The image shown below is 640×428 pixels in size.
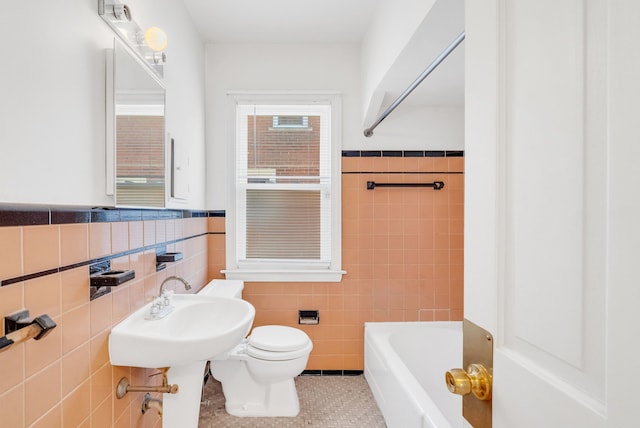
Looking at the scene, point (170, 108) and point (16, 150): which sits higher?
point (170, 108)

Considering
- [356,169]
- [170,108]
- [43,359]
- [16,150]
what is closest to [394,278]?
[356,169]

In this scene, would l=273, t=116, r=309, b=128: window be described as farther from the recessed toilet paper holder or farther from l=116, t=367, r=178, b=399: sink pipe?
l=116, t=367, r=178, b=399: sink pipe

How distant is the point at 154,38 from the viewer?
1.31 m

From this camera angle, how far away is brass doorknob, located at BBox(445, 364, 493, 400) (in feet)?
1.93

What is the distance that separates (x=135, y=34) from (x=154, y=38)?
0.31 feet

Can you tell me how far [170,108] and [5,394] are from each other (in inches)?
54.9

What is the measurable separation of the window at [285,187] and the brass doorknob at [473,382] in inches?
74.8

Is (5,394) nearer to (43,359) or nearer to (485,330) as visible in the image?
(43,359)

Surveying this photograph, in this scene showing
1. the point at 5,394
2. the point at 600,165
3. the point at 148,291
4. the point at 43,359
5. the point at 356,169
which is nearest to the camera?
the point at 600,165

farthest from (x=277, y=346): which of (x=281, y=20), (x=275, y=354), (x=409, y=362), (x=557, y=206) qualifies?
(x=281, y=20)

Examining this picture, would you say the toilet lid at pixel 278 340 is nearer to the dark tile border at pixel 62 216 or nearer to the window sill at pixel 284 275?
the window sill at pixel 284 275

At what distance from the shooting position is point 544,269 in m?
0.48

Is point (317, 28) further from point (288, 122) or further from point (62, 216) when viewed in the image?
point (62, 216)

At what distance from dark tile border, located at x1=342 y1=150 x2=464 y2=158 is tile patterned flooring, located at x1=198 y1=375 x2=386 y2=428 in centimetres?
169
